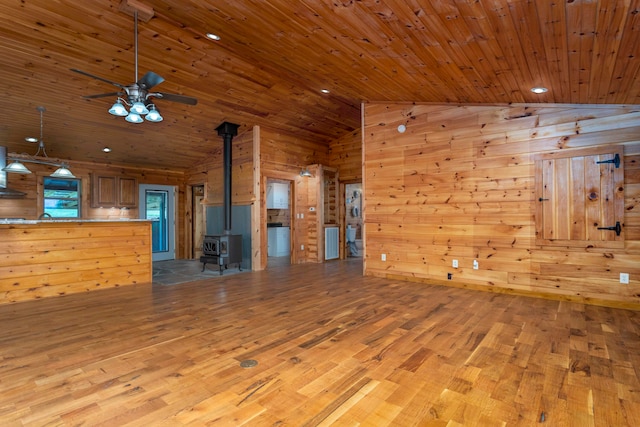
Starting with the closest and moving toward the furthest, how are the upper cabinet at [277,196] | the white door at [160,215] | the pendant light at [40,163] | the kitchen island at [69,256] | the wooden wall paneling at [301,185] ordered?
the kitchen island at [69,256] < the pendant light at [40,163] < the wooden wall paneling at [301,185] < the white door at [160,215] < the upper cabinet at [277,196]

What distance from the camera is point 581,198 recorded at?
4297 millimetres

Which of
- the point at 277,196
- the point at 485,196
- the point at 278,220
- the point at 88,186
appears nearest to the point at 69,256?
the point at 88,186

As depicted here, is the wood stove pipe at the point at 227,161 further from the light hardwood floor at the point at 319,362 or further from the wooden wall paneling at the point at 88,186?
the wooden wall paneling at the point at 88,186

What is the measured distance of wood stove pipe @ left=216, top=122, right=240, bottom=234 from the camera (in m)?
6.79

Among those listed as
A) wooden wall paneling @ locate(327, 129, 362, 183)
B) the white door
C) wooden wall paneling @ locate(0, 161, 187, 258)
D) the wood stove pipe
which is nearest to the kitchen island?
the wood stove pipe

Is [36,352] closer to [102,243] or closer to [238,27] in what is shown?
[102,243]

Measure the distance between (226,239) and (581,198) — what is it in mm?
5716

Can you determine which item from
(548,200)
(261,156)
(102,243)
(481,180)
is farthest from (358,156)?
(102,243)

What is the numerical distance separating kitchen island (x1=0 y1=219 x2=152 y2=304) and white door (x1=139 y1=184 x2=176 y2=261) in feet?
10.7

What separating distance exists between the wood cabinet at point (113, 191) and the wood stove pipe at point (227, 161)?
122 inches

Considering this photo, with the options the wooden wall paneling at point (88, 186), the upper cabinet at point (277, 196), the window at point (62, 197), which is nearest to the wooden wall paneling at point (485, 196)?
the upper cabinet at point (277, 196)

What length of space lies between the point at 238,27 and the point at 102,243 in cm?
386

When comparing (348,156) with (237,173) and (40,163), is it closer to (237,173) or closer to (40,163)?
(237,173)

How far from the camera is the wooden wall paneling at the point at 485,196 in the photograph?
4152 millimetres
